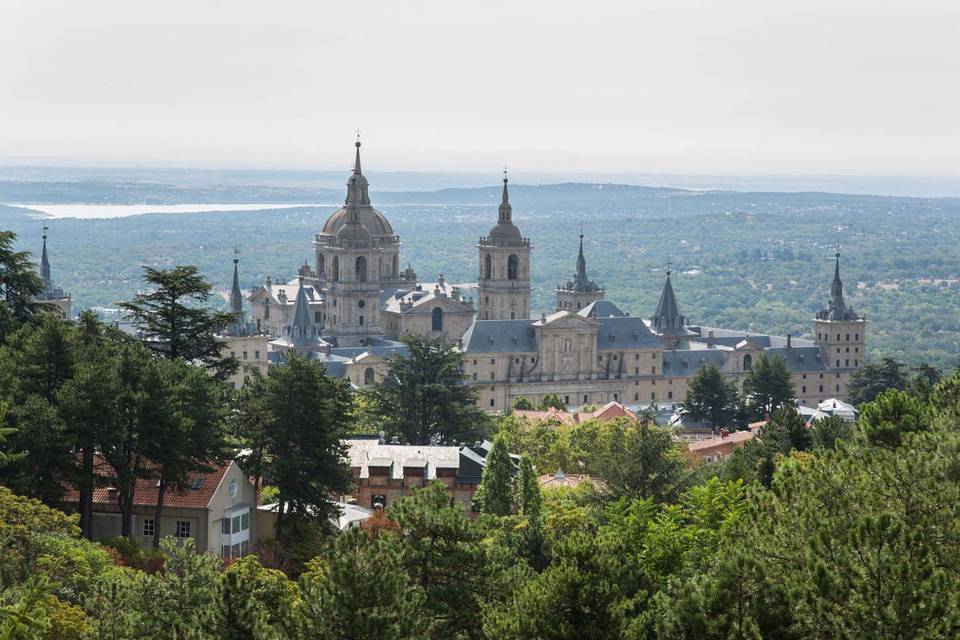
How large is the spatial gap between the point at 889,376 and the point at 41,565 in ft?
280

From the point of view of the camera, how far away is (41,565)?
39.5 m

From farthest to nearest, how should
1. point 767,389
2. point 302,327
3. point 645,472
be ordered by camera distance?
point 302,327, point 767,389, point 645,472

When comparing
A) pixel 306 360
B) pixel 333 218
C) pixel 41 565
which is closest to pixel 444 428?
pixel 306 360

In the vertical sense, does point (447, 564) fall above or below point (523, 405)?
above

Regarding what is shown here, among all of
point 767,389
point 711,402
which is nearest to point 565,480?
point 711,402

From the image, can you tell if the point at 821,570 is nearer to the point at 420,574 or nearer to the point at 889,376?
the point at 420,574

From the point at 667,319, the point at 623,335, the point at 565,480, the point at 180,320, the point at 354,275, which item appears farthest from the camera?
the point at 667,319

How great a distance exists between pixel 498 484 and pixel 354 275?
281ft

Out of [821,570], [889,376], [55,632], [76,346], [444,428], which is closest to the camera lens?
[821,570]

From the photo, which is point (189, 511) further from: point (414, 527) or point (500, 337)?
point (500, 337)

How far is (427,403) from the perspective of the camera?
79.9 metres

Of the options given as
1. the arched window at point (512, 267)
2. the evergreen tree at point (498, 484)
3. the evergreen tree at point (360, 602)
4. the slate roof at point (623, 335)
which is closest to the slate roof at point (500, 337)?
the slate roof at point (623, 335)

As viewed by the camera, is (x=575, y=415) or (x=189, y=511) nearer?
(x=189, y=511)

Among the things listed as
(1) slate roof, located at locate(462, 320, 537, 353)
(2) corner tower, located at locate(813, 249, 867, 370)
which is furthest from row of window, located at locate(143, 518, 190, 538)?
(2) corner tower, located at locate(813, 249, 867, 370)
